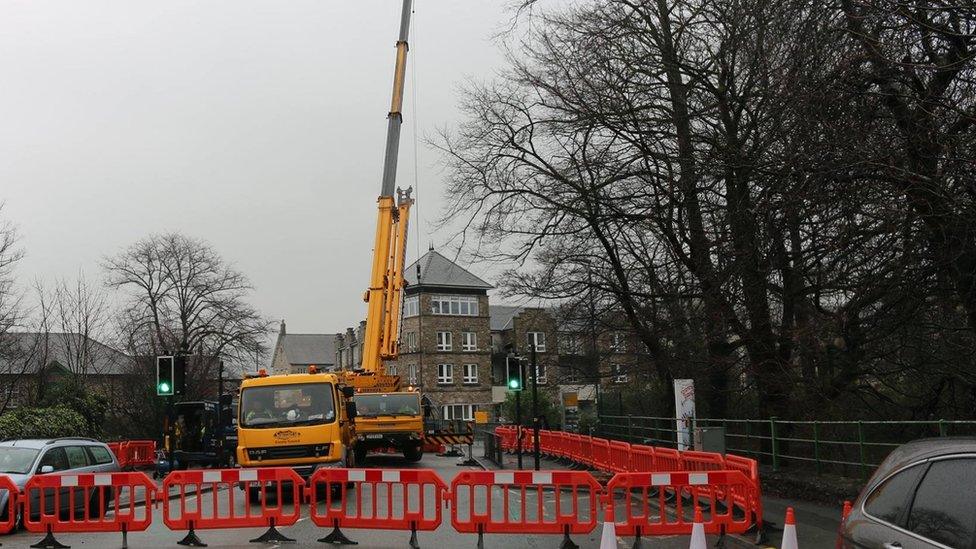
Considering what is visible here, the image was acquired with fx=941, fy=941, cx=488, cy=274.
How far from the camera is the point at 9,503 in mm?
13141

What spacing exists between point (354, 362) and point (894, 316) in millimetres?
82208

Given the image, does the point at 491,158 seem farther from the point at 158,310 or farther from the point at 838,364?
the point at 158,310

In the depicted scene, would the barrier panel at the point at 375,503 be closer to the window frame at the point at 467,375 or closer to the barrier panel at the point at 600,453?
the barrier panel at the point at 600,453

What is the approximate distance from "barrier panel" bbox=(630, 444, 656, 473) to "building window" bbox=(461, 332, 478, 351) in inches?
2309

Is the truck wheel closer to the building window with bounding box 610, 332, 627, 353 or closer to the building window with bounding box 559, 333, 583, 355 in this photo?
the building window with bounding box 559, 333, 583, 355

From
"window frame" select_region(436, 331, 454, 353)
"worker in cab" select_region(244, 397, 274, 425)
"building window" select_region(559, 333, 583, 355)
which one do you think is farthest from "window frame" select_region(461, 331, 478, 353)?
"worker in cab" select_region(244, 397, 274, 425)

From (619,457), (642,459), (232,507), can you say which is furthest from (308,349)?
(232,507)

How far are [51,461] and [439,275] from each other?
203ft

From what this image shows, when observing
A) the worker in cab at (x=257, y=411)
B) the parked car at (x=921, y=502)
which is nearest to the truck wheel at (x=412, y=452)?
the worker in cab at (x=257, y=411)

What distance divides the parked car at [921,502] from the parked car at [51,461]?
12.1 meters

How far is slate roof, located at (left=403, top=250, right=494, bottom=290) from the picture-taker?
7638 cm

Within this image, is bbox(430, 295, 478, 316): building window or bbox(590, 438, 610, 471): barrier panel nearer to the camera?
bbox(590, 438, 610, 471): barrier panel

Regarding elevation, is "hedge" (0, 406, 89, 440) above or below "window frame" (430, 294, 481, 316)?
below

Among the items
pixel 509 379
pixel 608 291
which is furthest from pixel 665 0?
pixel 509 379
